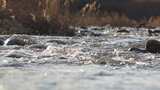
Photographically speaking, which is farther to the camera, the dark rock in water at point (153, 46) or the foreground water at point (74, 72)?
the dark rock in water at point (153, 46)

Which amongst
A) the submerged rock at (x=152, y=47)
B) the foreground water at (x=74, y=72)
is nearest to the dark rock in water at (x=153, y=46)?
the submerged rock at (x=152, y=47)

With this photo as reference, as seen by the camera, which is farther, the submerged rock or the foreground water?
the submerged rock

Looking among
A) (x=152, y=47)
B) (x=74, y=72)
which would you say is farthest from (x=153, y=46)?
(x=74, y=72)

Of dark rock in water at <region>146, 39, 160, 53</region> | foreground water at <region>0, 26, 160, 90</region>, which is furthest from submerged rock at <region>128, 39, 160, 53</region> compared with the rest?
foreground water at <region>0, 26, 160, 90</region>

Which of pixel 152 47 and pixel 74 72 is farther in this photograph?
pixel 152 47

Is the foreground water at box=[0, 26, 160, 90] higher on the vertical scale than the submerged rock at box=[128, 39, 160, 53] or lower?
higher

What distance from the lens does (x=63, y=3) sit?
8586mm

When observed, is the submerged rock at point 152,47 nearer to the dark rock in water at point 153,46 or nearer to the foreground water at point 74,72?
the dark rock in water at point 153,46

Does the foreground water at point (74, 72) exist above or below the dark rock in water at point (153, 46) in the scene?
above

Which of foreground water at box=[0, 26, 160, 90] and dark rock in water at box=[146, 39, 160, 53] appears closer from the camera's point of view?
foreground water at box=[0, 26, 160, 90]

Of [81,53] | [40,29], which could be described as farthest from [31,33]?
[81,53]

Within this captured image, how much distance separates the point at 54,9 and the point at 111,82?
556 centimetres

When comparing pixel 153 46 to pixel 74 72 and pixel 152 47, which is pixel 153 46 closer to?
pixel 152 47

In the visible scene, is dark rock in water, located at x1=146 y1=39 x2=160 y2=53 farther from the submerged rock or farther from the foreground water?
the foreground water
